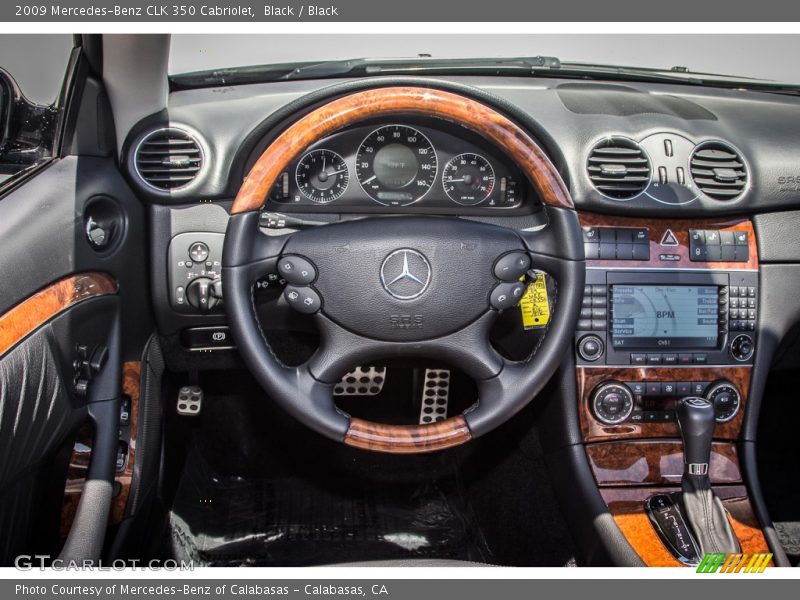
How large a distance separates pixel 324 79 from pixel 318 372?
0.92 m

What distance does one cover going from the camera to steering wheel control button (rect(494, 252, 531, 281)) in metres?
1.73

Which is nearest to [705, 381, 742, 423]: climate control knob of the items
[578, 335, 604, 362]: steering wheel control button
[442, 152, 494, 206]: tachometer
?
[578, 335, 604, 362]: steering wheel control button

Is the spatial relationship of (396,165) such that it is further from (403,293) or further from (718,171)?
(718,171)

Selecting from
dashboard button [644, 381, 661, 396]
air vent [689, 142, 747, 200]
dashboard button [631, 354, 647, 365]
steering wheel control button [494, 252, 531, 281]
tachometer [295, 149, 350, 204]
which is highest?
air vent [689, 142, 747, 200]

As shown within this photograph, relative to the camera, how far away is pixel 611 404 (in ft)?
7.14

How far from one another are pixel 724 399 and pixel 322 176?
1.29 m

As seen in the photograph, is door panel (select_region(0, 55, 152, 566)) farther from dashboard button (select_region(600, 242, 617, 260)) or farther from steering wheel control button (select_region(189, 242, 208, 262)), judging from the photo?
dashboard button (select_region(600, 242, 617, 260))

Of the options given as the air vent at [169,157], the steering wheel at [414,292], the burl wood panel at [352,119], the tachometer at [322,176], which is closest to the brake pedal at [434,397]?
the tachometer at [322,176]

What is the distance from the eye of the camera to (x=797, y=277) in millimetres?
2279

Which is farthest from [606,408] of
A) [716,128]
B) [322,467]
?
[322,467]

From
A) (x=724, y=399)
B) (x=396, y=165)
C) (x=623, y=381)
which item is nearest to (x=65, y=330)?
(x=396, y=165)

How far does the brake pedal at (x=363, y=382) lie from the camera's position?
2.54m

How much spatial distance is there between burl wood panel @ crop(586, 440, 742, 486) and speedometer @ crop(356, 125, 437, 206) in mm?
871

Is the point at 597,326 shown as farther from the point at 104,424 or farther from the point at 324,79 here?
the point at 104,424
